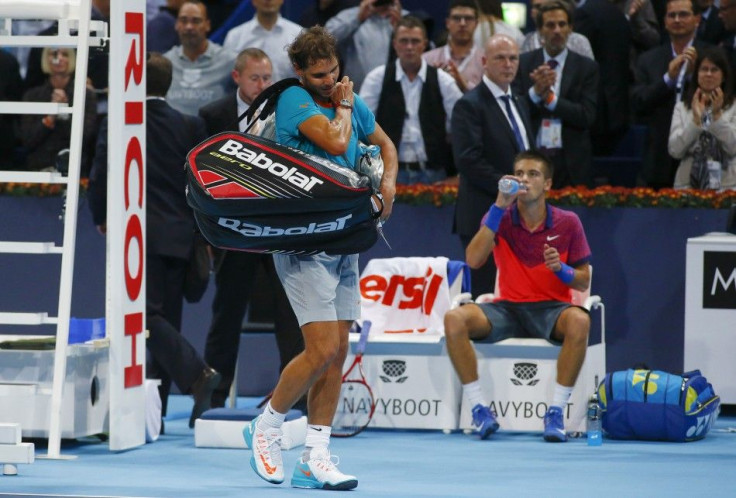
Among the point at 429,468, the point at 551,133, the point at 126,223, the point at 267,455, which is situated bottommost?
the point at 429,468

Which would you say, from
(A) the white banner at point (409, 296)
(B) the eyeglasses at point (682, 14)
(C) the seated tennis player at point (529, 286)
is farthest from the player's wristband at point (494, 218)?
(B) the eyeglasses at point (682, 14)

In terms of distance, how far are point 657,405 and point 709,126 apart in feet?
7.90

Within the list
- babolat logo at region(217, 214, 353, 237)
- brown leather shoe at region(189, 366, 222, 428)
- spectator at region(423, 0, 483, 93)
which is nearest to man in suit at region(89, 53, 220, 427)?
brown leather shoe at region(189, 366, 222, 428)

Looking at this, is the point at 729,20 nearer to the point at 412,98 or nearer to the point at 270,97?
the point at 412,98

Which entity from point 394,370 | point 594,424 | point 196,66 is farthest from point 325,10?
point 594,424

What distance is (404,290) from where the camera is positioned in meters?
8.77

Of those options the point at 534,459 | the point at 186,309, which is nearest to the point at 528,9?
the point at 186,309

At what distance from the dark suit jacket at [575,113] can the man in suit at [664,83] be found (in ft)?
1.44

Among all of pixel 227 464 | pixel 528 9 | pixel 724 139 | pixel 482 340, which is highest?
pixel 528 9

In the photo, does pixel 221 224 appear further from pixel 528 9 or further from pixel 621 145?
pixel 528 9

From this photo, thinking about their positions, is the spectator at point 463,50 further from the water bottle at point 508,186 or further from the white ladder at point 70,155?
the white ladder at point 70,155

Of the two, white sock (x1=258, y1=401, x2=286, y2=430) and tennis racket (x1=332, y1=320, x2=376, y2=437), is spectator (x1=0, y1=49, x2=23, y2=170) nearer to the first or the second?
tennis racket (x1=332, y1=320, x2=376, y2=437)

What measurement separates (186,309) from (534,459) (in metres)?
3.50

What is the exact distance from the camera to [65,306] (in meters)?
6.79
